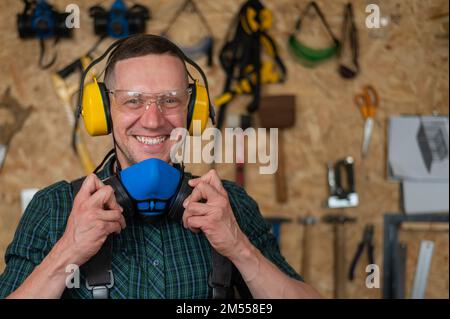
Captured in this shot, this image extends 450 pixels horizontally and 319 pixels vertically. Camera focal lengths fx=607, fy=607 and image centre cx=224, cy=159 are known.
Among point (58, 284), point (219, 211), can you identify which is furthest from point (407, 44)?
point (58, 284)

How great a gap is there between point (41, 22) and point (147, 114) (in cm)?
155

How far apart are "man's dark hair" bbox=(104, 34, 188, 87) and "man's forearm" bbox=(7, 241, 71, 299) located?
1.59ft

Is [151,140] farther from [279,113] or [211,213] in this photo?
[279,113]

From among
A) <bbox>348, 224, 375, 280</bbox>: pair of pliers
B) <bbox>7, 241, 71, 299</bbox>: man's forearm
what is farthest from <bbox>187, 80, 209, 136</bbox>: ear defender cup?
<bbox>348, 224, 375, 280</bbox>: pair of pliers

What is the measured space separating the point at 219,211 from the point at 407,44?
7.21ft

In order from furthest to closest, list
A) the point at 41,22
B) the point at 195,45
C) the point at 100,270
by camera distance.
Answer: the point at 195,45
the point at 41,22
the point at 100,270

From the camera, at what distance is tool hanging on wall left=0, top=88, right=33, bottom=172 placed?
2777 millimetres

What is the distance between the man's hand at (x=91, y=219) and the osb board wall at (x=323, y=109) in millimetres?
1667

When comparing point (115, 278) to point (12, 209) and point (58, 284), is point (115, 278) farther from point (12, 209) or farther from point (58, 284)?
point (12, 209)

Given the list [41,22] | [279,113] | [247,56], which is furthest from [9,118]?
[279,113]

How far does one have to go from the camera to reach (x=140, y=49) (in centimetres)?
146

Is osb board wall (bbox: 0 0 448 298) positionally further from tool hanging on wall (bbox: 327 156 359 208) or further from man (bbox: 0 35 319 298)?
man (bbox: 0 35 319 298)
